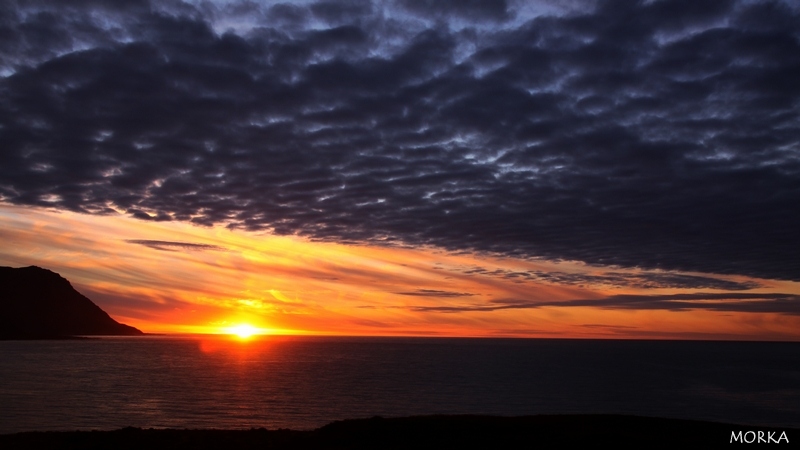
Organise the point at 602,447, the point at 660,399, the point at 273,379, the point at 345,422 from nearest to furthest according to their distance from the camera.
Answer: the point at 602,447 < the point at 345,422 < the point at 660,399 < the point at 273,379

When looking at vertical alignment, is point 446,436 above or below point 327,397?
above

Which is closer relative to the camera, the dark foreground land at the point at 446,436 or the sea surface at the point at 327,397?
the dark foreground land at the point at 446,436

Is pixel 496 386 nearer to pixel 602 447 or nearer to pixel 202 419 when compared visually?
pixel 202 419

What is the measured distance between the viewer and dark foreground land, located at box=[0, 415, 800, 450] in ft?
72.8

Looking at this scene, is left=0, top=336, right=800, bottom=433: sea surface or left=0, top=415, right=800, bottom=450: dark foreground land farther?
left=0, top=336, right=800, bottom=433: sea surface

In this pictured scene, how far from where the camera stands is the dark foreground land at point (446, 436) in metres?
22.2

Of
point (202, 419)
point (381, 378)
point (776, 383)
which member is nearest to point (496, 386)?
point (381, 378)

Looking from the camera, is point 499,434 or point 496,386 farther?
point 496,386

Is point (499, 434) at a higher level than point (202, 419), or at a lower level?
higher

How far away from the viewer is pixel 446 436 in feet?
76.7

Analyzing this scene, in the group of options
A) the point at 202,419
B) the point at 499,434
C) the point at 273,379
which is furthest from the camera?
the point at 273,379

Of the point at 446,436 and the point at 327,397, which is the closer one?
the point at 446,436

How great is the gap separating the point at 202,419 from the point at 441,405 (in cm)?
2281

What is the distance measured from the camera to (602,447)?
2117cm
